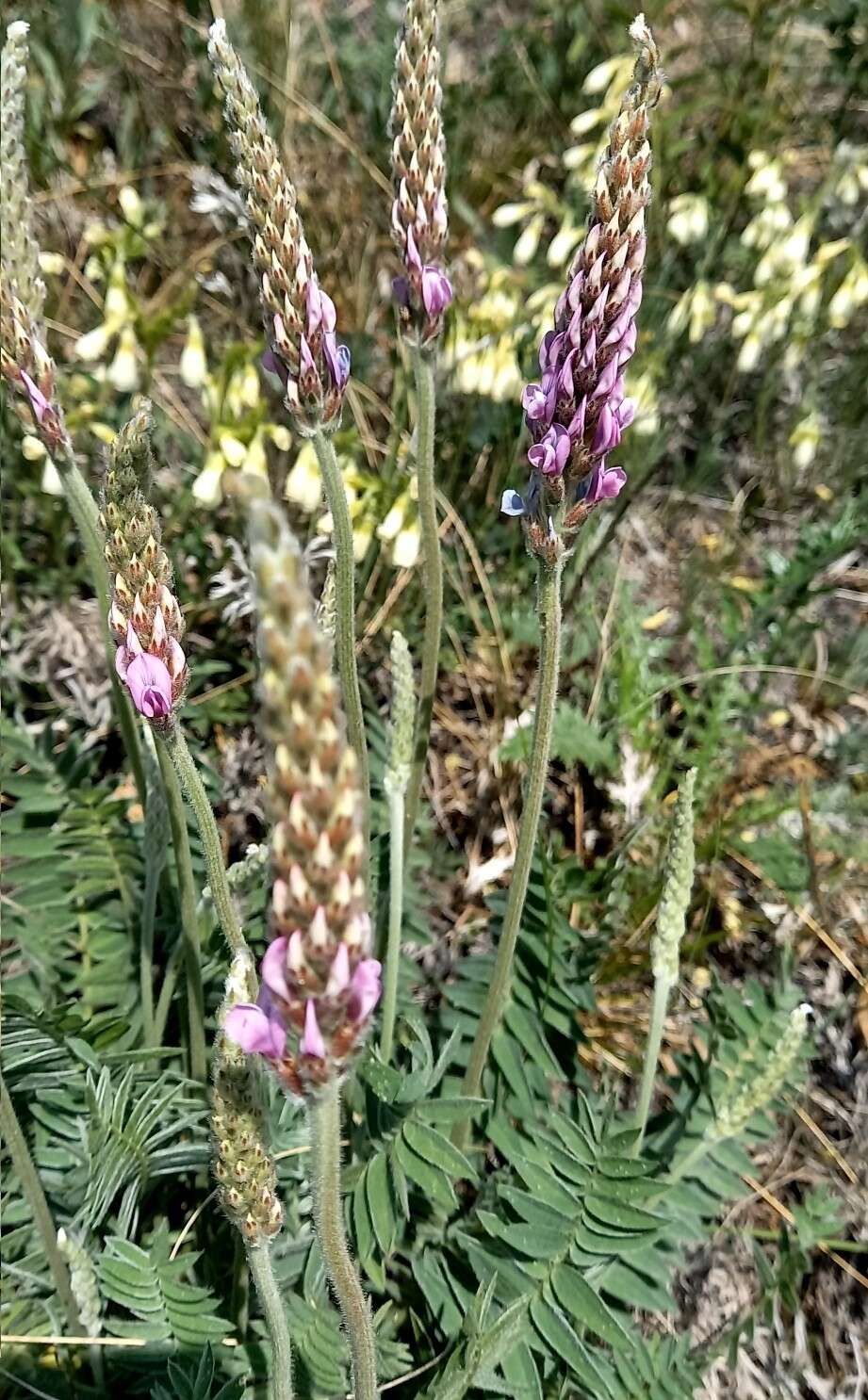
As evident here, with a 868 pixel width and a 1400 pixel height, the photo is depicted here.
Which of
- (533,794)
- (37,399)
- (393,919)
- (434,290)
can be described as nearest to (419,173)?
(434,290)

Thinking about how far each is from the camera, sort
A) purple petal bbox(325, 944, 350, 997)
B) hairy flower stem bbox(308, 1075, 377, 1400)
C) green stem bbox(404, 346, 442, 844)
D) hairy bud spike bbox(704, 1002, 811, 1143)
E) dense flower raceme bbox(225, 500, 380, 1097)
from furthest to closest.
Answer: hairy bud spike bbox(704, 1002, 811, 1143), green stem bbox(404, 346, 442, 844), hairy flower stem bbox(308, 1075, 377, 1400), purple petal bbox(325, 944, 350, 997), dense flower raceme bbox(225, 500, 380, 1097)

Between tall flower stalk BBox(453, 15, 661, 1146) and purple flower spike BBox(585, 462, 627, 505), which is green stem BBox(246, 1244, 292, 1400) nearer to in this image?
tall flower stalk BBox(453, 15, 661, 1146)

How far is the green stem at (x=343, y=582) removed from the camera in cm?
166

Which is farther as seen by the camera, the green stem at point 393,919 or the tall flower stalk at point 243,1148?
the green stem at point 393,919

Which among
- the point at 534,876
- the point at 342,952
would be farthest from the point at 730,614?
the point at 342,952

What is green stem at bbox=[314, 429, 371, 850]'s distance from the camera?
1.66 m

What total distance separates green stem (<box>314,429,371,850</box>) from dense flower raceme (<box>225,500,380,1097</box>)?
20.8 inches

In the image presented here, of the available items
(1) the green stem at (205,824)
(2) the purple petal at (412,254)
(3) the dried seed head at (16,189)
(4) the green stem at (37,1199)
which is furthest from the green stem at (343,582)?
(4) the green stem at (37,1199)

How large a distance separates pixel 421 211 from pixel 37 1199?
1.58m

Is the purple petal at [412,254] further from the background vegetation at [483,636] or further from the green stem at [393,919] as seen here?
the green stem at [393,919]

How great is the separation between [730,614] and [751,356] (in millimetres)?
949

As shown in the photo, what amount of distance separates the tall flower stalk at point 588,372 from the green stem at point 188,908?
1.78 ft

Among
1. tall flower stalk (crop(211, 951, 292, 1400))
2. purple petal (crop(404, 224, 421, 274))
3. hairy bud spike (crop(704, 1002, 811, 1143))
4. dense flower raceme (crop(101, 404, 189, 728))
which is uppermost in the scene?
purple petal (crop(404, 224, 421, 274))

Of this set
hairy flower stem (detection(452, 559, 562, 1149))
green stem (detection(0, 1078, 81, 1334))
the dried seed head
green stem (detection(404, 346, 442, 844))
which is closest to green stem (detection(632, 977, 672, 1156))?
hairy flower stem (detection(452, 559, 562, 1149))
